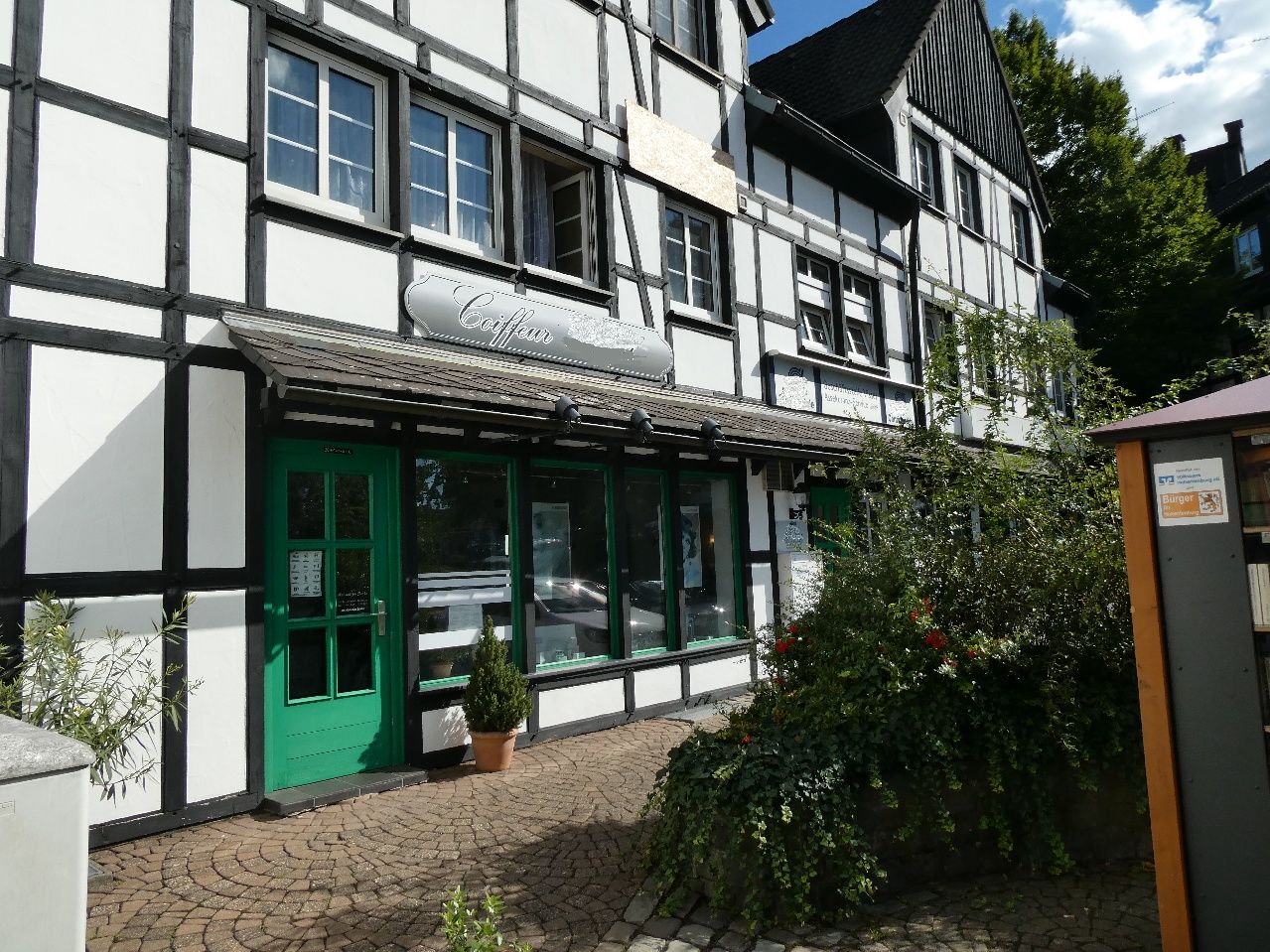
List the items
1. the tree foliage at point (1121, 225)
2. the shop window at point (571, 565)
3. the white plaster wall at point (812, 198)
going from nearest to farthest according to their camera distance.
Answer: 1. the shop window at point (571, 565)
2. the white plaster wall at point (812, 198)
3. the tree foliage at point (1121, 225)

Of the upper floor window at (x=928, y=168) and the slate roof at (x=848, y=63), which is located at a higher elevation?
the slate roof at (x=848, y=63)

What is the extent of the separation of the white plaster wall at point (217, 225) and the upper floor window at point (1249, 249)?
29572mm

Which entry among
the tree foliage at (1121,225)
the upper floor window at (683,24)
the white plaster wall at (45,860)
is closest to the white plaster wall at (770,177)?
the upper floor window at (683,24)

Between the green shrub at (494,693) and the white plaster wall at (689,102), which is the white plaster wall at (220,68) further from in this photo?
the white plaster wall at (689,102)

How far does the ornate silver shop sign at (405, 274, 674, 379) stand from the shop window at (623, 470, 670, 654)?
42.7 inches

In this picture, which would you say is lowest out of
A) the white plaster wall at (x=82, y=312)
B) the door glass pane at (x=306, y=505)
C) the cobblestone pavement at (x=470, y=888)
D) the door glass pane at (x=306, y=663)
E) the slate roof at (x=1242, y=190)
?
the cobblestone pavement at (x=470, y=888)

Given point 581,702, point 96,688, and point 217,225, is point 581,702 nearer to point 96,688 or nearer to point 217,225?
point 96,688

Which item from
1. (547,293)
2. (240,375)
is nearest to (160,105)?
(240,375)

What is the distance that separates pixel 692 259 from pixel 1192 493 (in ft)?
22.7

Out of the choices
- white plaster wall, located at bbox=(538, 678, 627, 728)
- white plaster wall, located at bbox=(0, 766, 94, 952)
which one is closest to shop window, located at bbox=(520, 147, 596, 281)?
white plaster wall, located at bbox=(538, 678, 627, 728)

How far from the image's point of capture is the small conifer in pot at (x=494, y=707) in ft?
20.6

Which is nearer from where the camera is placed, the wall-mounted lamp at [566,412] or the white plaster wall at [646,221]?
the wall-mounted lamp at [566,412]

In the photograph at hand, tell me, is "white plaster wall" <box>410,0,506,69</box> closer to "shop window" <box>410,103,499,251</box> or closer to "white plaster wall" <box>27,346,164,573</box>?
"shop window" <box>410,103,499,251</box>

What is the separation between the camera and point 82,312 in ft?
16.5
